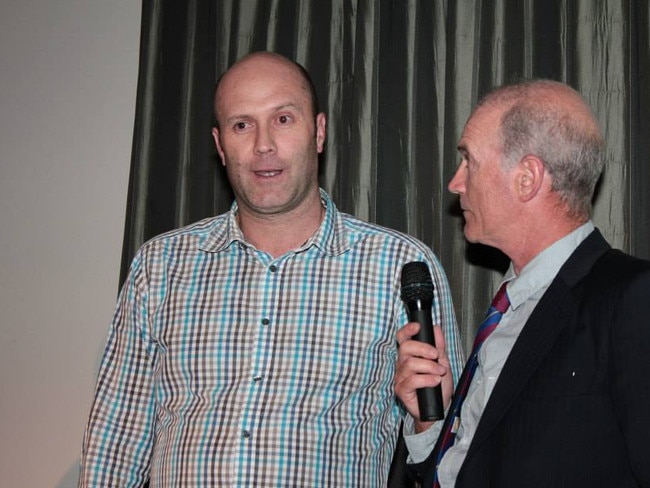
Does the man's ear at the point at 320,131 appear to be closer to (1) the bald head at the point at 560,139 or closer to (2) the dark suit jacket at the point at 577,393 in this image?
(1) the bald head at the point at 560,139

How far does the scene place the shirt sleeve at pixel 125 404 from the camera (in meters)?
2.22

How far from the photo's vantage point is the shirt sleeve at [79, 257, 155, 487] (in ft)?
7.29

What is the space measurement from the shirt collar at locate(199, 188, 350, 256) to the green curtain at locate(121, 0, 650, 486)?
488 mm

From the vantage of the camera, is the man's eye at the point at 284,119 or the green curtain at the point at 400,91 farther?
the green curtain at the point at 400,91

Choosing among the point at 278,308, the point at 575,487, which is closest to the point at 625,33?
the point at 278,308

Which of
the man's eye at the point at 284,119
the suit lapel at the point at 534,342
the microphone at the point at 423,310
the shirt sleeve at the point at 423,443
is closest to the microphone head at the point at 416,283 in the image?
the microphone at the point at 423,310

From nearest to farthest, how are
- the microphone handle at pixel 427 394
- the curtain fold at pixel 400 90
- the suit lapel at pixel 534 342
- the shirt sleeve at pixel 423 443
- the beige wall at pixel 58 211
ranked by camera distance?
the suit lapel at pixel 534 342 < the microphone handle at pixel 427 394 < the shirt sleeve at pixel 423 443 < the curtain fold at pixel 400 90 < the beige wall at pixel 58 211

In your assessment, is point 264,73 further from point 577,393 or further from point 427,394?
point 577,393

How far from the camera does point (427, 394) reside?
1773mm

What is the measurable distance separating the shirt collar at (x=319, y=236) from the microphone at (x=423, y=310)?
0.34m

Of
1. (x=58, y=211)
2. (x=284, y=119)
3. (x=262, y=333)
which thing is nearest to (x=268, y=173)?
(x=284, y=119)

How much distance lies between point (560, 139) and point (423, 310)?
0.48 metres

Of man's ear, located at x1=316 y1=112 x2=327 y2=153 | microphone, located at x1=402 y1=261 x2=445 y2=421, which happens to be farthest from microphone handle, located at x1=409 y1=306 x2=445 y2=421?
man's ear, located at x1=316 y1=112 x2=327 y2=153

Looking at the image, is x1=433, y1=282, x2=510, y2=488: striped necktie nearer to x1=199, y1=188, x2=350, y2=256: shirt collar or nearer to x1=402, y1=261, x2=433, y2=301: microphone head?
x1=402, y1=261, x2=433, y2=301: microphone head
